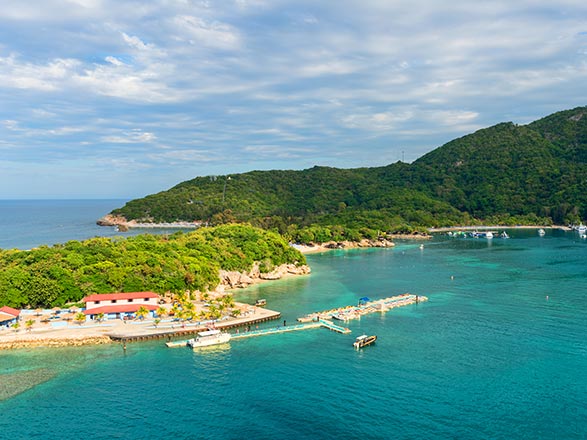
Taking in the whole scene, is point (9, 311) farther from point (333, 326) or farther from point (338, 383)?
point (338, 383)

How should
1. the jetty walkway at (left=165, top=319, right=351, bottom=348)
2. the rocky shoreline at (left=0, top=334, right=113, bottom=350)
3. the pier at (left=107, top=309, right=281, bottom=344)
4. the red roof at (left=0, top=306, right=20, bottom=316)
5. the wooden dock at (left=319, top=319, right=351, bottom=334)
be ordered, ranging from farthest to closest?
the wooden dock at (left=319, top=319, right=351, bottom=334)
the red roof at (left=0, top=306, right=20, bottom=316)
the pier at (left=107, top=309, right=281, bottom=344)
the jetty walkway at (left=165, top=319, right=351, bottom=348)
the rocky shoreline at (left=0, top=334, right=113, bottom=350)

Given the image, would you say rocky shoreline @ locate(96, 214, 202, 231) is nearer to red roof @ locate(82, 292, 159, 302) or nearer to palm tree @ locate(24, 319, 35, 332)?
red roof @ locate(82, 292, 159, 302)

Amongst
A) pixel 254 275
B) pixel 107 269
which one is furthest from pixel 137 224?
pixel 107 269

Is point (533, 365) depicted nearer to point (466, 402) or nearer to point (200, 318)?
point (466, 402)

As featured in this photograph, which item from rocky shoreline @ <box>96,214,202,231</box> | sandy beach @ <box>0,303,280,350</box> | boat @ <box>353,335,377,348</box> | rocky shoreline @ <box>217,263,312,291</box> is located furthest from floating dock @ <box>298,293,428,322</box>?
rocky shoreline @ <box>96,214,202,231</box>

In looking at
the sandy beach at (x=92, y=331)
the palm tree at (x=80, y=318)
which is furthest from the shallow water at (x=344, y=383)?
the palm tree at (x=80, y=318)

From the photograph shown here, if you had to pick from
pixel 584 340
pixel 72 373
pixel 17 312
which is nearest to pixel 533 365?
pixel 584 340
